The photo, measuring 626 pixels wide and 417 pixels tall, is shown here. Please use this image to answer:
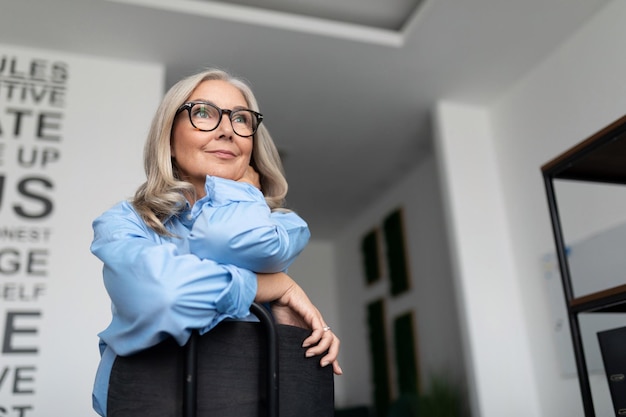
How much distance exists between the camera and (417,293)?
559 cm

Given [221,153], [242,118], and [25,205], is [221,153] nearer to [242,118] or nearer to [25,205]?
[242,118]

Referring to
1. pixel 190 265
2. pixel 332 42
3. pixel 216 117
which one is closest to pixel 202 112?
pixel 216 117

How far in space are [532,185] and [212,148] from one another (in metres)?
3.22

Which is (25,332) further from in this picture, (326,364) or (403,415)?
(403,415)

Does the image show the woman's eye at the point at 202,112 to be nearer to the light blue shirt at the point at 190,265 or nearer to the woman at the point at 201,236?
the woman at the point at 201,236

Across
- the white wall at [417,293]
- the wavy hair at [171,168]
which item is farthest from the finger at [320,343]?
the white wall at [417,293]

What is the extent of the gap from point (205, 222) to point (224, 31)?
272 centimetres

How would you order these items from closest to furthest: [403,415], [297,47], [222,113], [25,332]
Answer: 1. [222,113]
2. [25,332]
3. [297,47]
4. [403,415]

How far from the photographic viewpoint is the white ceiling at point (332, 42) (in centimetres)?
333

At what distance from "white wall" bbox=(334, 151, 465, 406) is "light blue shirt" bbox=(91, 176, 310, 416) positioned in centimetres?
418

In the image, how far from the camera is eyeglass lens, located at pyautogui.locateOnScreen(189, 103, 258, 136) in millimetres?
1222

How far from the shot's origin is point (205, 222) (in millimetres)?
985

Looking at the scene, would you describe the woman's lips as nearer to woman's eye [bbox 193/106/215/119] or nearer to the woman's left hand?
woman's eye [bbox 193/106/215/119]

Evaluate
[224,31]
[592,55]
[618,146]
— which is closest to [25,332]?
[224,31]
